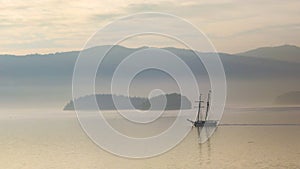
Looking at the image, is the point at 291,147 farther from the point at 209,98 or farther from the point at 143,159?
the point at 209,98

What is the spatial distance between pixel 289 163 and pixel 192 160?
1344 centimetres

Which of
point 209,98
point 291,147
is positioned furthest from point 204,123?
point 291,147

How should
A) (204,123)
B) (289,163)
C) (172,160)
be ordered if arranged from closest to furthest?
1. (289,163)
2. (172,160)
3. (204,123)

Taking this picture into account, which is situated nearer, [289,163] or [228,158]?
[289,163]

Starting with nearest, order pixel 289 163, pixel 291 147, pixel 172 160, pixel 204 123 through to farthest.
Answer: pixel 289 163
pixel 172 160
pixel 291 147
pixel 204 123

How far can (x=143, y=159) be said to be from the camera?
80250 mm

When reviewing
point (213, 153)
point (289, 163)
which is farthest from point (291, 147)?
point (289, 163)

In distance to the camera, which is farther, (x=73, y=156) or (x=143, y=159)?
(x=73, y=156)

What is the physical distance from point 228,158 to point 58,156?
77.9 ft

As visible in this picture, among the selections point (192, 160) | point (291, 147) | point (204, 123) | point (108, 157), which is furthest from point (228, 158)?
point (204, 123)

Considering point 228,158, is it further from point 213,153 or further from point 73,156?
point 73,156

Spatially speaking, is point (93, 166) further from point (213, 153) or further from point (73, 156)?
point (213, 153)

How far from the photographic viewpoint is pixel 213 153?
9200 cm

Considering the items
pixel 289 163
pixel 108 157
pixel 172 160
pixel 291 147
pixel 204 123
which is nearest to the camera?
pixel 289 163
